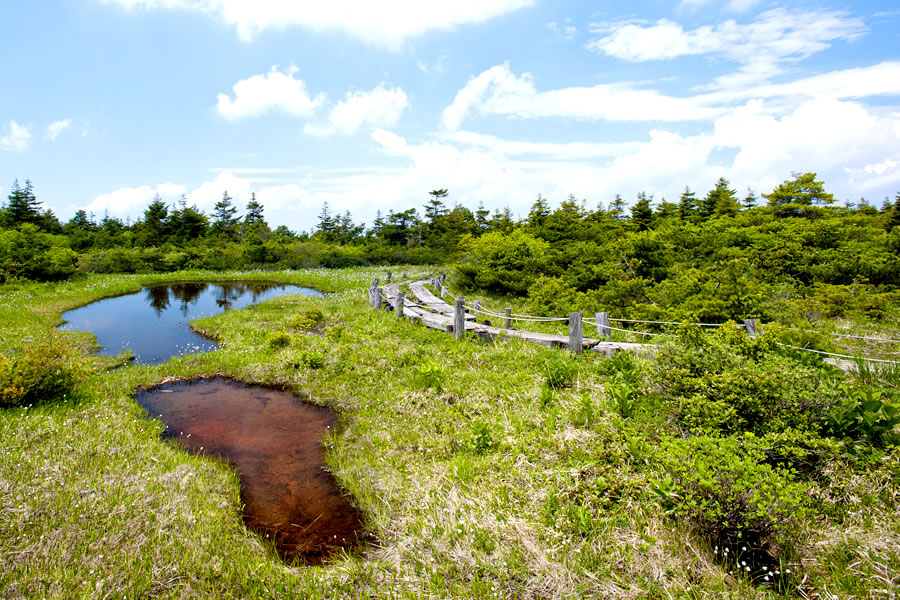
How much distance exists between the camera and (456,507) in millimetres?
4898

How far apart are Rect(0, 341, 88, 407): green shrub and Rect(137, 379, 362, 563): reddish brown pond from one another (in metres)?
1.51

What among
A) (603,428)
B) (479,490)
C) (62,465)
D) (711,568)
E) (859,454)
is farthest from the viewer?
(603,428)

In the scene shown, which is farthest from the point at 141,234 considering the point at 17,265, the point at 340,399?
the point at 340,399

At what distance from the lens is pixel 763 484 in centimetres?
391

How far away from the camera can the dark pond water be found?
1488cm

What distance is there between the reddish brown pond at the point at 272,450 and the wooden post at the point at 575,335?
560 centimetres

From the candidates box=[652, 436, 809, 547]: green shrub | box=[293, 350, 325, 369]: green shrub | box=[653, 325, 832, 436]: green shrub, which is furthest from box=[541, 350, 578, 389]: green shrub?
box=[293, 350, 325, 369]: green shrub

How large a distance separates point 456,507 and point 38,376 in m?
8.44

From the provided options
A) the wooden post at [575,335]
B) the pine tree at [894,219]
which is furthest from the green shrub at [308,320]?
the pine tree at [894,219]

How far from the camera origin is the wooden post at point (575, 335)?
952cm

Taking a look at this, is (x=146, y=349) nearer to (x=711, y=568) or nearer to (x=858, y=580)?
(x=711, y=568)

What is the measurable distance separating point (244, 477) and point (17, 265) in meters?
33.9

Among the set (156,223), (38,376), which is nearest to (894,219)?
(38,376)

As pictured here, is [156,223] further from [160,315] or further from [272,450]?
[272,450]
